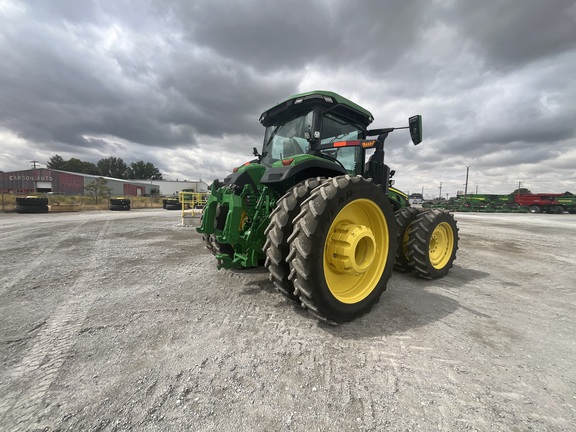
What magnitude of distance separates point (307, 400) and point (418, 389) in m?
0.74

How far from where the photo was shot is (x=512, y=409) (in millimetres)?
1470

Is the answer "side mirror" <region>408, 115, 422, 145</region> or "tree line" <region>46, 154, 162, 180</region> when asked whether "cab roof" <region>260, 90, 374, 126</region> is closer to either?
"side mirror" <region>408, 115, 422, 145</region>

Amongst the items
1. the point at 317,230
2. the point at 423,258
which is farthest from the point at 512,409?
the point at 423,258

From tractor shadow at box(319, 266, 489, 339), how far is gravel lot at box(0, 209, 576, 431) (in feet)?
0.07

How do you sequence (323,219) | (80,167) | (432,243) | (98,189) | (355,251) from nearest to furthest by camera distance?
(323,219) < (355,251) < (432,243) < (98,189) < (80,167)

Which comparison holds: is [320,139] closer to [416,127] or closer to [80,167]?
[416,127]

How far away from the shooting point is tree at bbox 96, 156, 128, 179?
8544 cm

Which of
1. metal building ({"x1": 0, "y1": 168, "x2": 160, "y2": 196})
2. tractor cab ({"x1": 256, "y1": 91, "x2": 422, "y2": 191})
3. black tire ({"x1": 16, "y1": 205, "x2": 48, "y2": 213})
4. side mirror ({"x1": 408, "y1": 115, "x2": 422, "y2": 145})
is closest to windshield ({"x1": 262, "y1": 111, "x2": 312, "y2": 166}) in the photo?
tractor cab ({"x1": 256, "y1": 91, "x2": 422, "y2": 191})

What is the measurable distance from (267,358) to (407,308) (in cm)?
178

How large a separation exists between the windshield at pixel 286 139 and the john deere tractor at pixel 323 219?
0.02 m

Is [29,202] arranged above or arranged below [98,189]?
below

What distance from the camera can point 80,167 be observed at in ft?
258

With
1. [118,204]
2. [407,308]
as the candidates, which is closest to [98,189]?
[118,204]

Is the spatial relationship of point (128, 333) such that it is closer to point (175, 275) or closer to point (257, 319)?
point (257, 319)
